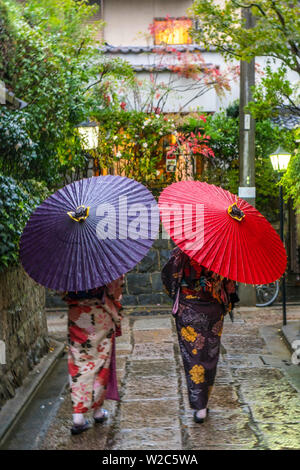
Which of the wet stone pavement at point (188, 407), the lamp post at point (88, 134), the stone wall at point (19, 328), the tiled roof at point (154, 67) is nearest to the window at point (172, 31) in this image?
the tiled roof at point (154, 67)

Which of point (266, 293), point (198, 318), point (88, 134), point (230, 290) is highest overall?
point (88, 134)

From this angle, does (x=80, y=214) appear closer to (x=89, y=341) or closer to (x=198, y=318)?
(x=89, y=341)

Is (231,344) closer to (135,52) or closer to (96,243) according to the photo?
(96,243)

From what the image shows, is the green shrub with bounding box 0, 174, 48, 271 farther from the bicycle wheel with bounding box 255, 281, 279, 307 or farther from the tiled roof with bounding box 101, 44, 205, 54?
the tiled roof with bounding box 101, 44, 205, 54

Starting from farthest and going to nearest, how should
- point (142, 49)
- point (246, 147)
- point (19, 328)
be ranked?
point (142, 49), point (246, 147), point (19, 328)

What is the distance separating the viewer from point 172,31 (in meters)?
Answer: 15.5

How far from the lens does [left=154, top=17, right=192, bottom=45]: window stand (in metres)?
15.5

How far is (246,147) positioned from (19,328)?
6.97 meters

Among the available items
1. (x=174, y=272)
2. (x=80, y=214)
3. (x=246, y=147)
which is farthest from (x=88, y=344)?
(x=246, y=147)

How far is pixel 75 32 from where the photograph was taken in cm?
1185

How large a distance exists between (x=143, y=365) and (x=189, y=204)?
130 inches

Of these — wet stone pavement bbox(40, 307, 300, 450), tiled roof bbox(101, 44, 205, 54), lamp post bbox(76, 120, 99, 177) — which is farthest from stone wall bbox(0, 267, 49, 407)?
tiled roof bbox(101, 44, 205, 54)

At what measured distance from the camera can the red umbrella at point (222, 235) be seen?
14.8ft

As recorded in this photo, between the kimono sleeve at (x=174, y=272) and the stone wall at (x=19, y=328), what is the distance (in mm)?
1877
